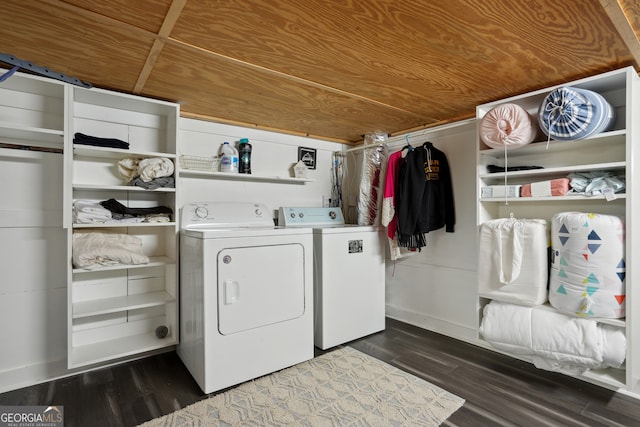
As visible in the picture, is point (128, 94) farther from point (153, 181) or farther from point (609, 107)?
point (609, 107)

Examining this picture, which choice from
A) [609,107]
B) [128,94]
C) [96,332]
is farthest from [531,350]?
[128,94]

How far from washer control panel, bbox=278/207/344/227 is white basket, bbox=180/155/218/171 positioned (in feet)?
2.32

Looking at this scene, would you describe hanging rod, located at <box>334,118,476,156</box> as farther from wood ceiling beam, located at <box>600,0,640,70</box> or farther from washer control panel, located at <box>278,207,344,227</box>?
wood ceiling beam, located at <box>600,0,640,70</box>

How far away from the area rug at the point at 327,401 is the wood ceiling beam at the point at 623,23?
198 cm

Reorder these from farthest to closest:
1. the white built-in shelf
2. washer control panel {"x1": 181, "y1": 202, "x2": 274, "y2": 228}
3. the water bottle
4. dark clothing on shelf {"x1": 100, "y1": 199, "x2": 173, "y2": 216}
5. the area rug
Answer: the water bottle, washer control panel {"x1": 181, "y1": 202, "x2": 274, "y2": 228}, dark clothing on shelf {"x1": 100, "y1": 199, "x2": 173, "y2": 216}, the white built-in shelf, the area rug

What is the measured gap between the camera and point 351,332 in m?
2.66

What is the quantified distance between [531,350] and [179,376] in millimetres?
2237

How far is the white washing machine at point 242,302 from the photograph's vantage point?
1921 mm

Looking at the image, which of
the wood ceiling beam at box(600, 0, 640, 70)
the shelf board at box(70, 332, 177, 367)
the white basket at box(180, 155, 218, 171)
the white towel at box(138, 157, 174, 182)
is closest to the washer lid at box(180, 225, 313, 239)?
the white towel at box(138, 157, 174, 182)

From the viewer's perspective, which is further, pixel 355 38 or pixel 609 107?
pixel 609 107

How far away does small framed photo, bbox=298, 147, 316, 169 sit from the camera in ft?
10.8

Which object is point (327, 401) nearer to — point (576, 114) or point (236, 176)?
point (236, 176)

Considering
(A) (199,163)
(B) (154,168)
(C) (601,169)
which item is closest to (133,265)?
(B) (154,168)

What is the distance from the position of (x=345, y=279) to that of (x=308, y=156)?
54.9 inches
